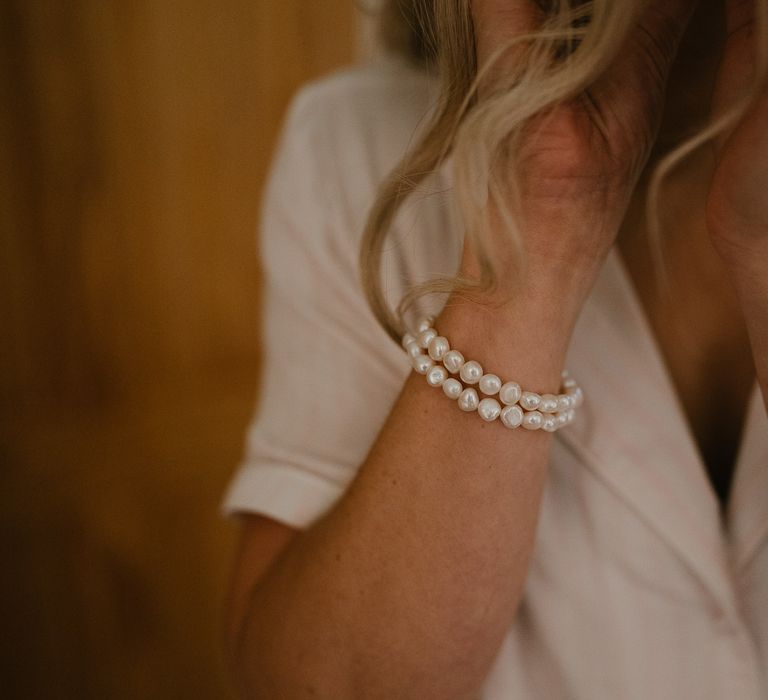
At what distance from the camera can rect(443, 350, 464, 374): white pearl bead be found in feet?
1.52

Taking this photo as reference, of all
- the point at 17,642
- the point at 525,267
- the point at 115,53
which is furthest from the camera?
the point at 17,642

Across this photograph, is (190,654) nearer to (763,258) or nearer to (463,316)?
(463,316)

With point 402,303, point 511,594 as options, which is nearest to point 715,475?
point 511,594

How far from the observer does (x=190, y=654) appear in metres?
1.48

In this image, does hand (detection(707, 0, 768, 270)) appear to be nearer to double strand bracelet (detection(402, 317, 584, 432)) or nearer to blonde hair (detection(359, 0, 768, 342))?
blonde hair (detection(359, 0, 768, 342))

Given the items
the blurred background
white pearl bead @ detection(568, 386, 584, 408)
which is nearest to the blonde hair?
white pearl bead @ detection(568, 386, 584, 408)

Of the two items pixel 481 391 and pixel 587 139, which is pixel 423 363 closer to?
pixel 481 391

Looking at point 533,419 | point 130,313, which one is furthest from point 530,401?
point 130,313

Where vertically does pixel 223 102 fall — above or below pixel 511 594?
above

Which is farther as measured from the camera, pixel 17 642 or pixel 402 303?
pixel 17 642

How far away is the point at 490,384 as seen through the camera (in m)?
0.46

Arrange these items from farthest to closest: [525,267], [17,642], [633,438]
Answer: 1. [17,642]
2. [633,438]
3. [525,267]

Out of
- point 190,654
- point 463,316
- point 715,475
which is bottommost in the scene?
point 190,654

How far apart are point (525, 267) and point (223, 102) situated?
1.03 metres
